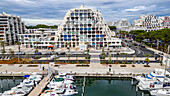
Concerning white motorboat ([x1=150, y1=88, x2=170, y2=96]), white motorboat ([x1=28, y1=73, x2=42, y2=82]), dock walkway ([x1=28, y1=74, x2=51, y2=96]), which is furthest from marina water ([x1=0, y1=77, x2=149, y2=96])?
dock walkway ([x1=28, y1=74, x2=51, y2=96])

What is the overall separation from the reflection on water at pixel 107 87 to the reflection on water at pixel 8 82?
69.3 ft

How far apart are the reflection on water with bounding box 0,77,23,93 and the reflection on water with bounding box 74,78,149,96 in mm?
21110

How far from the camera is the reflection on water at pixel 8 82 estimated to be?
40294mm

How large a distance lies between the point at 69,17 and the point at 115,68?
68.0 metres

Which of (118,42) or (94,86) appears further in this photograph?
(118,42)

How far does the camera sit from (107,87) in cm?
4088

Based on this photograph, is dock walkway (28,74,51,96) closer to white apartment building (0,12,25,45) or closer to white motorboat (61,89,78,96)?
white motorboat (61,89,78,96)

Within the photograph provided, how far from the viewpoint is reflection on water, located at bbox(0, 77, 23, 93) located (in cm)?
4029

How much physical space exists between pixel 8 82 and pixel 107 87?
3408 cm

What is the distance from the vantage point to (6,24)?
394 ft

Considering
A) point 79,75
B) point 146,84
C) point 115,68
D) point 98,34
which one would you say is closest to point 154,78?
point 146,84

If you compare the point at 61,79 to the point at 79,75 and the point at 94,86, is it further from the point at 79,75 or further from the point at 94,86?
the point at 94,86

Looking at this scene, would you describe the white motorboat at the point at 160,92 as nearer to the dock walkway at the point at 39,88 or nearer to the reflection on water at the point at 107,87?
the reflection on water at the point at 107,87

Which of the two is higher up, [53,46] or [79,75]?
[53,46]
